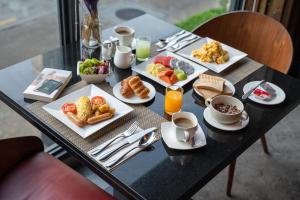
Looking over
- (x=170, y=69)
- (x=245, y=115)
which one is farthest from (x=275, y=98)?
(x=170, y=69)

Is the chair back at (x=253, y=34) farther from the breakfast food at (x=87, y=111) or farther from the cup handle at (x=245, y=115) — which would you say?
the breakfast food at (x=87, y=111)

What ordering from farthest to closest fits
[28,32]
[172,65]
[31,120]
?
1. [28,32]
2. [172,65]
3. [31,120]

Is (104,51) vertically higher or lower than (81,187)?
higher

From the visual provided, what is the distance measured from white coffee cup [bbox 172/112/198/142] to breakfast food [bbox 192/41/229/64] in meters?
0.41

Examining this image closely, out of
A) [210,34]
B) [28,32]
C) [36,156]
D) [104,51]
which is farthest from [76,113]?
[210,34]

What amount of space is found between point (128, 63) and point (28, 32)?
0.61m

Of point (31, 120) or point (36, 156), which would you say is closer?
point (31, 120)

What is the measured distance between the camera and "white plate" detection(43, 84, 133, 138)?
1332 millimetres

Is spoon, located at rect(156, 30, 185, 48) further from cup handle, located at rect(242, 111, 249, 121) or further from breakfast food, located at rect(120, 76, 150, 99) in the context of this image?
cup handle, located at rect(242, 111, 249, 121)

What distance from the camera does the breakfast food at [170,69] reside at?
62.0 inches

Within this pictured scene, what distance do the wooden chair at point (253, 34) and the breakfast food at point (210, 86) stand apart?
50cm

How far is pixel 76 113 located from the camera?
1382 mm

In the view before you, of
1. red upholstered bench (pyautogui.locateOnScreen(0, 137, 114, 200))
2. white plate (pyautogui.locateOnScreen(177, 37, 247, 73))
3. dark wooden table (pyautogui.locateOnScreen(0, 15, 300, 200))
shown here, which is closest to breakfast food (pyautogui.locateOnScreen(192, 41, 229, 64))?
white plate (pyautogui.locateOnScreen(177, 37, 247, 73))

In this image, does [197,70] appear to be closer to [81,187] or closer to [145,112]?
[145,112]
